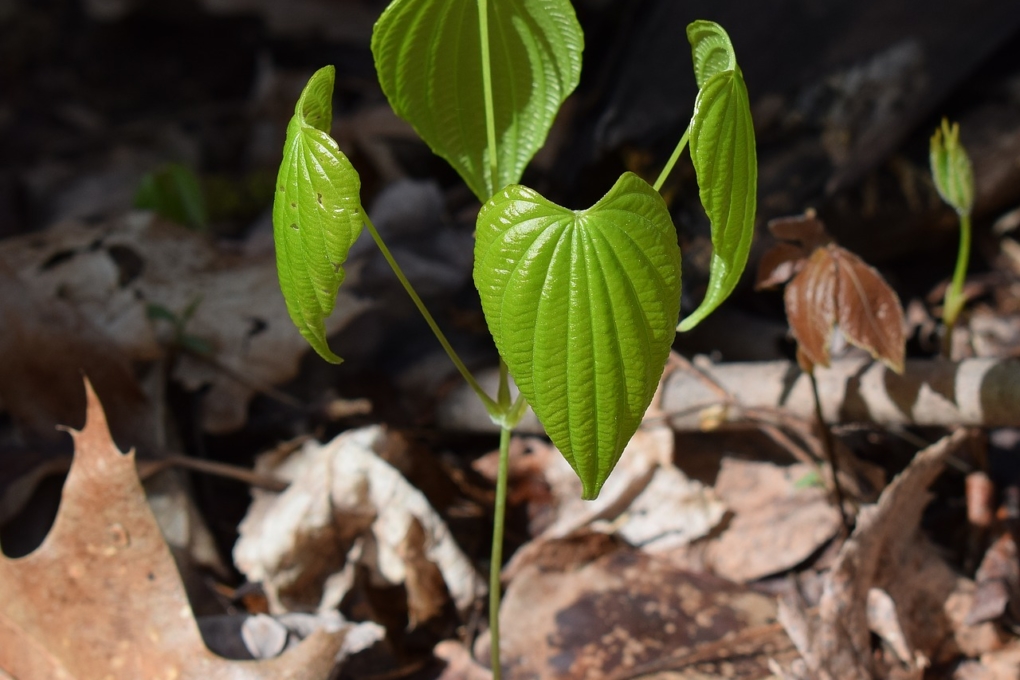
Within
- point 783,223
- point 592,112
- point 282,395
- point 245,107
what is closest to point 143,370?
point 282,395

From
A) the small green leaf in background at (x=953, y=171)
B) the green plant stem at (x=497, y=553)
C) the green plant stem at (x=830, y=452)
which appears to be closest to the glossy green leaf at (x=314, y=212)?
the green plant stem at (x=497, y=553)

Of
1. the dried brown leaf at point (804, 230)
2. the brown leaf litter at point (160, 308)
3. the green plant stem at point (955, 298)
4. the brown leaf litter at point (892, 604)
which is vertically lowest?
the brown leaf litter at point (160, 308)

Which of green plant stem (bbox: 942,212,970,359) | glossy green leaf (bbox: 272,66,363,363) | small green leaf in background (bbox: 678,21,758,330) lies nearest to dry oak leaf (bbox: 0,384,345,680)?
glossy green leaf (bbox: 272,66,363,363)

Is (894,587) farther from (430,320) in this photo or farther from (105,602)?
(105,602)

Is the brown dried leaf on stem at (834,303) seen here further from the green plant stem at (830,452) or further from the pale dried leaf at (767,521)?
the pale dried leaf at (767,521)

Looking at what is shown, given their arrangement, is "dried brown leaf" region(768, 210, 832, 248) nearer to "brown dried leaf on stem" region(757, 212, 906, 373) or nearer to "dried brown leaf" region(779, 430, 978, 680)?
"brown dried leaf on stem" region(757, 212, 906, 373)

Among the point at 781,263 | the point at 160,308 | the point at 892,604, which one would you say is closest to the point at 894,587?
the point at 892,604
